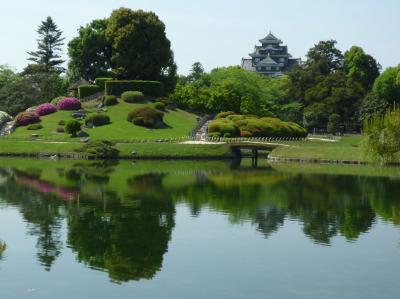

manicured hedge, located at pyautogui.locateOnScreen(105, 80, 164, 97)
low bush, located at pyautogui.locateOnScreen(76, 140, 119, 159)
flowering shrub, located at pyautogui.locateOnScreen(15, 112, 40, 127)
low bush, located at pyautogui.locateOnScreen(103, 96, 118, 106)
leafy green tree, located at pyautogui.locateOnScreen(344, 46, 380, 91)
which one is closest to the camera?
low bush, located at pyautogui.locateOnScreen(76, 140, 119, 159)

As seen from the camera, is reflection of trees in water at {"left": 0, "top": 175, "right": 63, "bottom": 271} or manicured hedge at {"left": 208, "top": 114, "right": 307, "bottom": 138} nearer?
reflection of trees in water at {"left": 0, "top": 175, "right": 63, "bottom": 271}

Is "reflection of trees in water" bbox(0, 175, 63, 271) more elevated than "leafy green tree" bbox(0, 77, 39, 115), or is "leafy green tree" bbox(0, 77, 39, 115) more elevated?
"leafy green tree" bbox(0, 77, 39, 115)

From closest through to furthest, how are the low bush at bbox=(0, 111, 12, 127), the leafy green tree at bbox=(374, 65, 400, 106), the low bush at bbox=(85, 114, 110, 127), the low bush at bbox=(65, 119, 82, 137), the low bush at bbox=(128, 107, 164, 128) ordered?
the low bush at bbox=(65, 119, 82, 137) → the low bush at bbox=(85, 114, 110, 127) → the low bush at bbox=(128, 107, 164, 128) → the low bush at bbox=(0, 111, 12, 127) → the leafy green tree at bbox=(374, 65, 400, 106)

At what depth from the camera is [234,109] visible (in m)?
104

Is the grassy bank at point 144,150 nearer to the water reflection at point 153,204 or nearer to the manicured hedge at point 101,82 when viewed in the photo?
the water reflection at point 153,204

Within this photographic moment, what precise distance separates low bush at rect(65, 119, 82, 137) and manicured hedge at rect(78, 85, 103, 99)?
66.6ft

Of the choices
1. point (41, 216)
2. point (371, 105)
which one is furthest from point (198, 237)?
point (371, 105)

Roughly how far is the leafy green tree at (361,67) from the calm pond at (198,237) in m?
70.2

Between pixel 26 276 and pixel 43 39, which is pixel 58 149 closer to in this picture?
pixel 26 276

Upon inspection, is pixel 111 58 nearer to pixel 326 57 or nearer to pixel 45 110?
pixel 45 110

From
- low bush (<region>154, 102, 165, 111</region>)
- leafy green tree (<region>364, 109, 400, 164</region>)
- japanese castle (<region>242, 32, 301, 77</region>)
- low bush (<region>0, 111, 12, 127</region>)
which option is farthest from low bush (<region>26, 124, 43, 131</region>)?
japanese castle (<region>242, 32, 301, 77</region>)

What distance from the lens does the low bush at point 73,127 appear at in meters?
83.6

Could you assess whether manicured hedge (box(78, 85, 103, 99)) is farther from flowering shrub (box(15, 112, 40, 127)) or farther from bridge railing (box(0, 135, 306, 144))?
bridge railing (box(0, 135, 306, 144))

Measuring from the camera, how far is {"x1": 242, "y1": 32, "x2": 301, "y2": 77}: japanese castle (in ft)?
615
